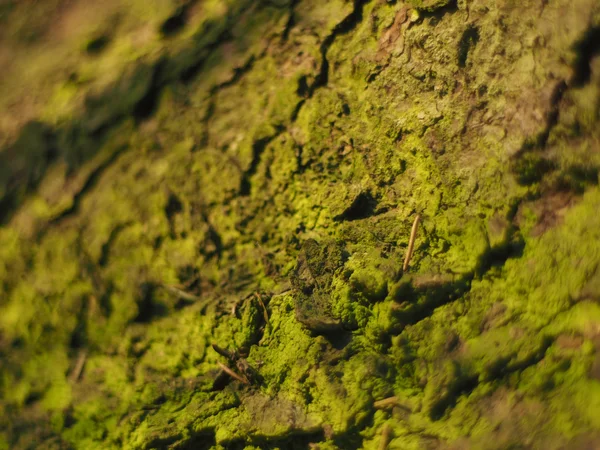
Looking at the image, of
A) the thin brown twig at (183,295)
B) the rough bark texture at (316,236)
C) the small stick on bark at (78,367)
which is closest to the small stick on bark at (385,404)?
the rough bark texture at (316,236)

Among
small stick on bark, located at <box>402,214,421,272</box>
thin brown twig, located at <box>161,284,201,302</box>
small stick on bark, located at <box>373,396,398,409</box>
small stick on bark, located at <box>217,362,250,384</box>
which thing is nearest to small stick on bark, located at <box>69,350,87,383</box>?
thin brown twig, located at <box>161,284,201,302</box>

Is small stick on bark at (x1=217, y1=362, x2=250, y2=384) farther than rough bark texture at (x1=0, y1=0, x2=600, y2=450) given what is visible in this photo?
Yes

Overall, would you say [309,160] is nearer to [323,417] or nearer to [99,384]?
[323,417]

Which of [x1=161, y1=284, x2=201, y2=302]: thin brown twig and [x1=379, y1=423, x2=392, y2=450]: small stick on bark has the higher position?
[x1=161, y1=284, x2=201, y2=302]: thin brown twig

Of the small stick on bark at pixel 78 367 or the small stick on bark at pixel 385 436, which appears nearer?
the small stick on bark at pixel 385 436

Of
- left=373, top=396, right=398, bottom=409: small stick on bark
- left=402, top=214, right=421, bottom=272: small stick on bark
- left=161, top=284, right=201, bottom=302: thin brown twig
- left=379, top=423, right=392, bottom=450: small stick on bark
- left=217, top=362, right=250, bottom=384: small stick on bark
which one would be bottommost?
left=379, top=423, right=392, bottom=450: small stick on bark

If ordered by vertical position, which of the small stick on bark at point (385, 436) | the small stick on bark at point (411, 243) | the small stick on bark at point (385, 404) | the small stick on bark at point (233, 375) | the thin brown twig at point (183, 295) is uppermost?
the thin brown twig at point (183, 295)

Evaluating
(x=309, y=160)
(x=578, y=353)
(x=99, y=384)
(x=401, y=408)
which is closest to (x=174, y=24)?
(x=309, y=160)

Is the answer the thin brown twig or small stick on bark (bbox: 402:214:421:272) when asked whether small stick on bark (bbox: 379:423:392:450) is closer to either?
small stick on bark (bbox: 402:214:421:272)

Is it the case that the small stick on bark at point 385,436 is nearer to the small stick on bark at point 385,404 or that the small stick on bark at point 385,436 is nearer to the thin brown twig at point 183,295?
the small stick on bark at point 385,404
